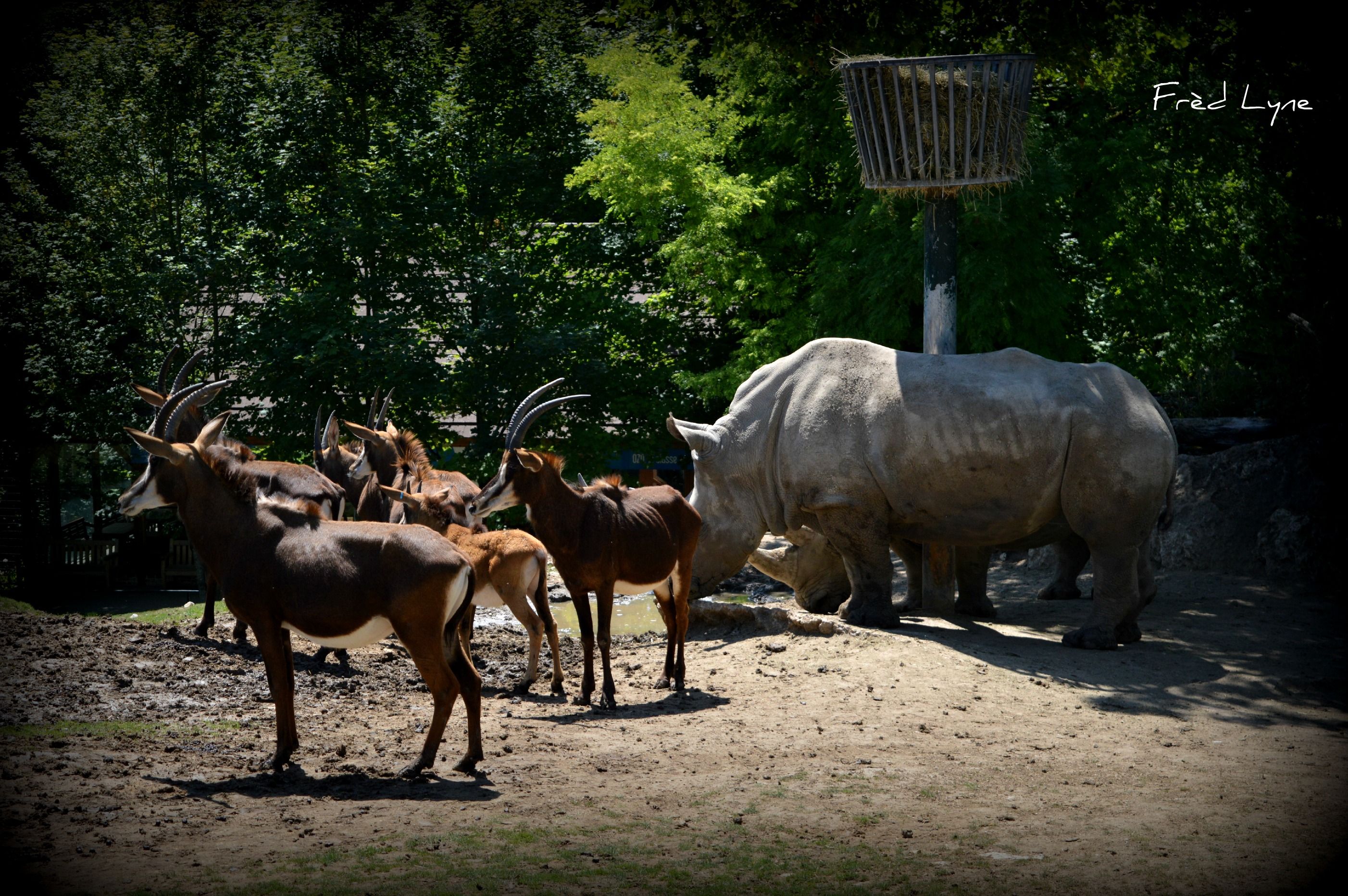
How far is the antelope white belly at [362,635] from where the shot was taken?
746 cm

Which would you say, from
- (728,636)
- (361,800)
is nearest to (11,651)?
(361,800)

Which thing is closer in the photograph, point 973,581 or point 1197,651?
point 1197,651

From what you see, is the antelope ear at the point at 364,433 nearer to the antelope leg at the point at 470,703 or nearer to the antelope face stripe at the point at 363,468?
the antelope face stripe at the point at 363,468

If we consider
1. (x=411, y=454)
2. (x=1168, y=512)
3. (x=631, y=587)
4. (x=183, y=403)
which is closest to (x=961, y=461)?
(x=1168, y=512)

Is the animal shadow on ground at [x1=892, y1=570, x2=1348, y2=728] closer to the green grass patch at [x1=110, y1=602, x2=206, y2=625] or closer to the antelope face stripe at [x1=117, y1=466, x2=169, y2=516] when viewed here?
the antelope face stripe at [x1=117, y1=466, x2=169, y2=516]

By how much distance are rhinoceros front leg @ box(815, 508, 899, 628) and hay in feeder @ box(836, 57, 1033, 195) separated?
3.43m

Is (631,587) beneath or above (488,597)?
above

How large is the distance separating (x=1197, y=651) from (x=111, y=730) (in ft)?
30.4

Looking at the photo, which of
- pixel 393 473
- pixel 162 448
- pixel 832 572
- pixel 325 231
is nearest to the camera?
pixel 162 448

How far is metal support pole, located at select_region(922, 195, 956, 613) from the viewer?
13.2 meters

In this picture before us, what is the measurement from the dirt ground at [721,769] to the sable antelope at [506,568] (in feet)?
1.74

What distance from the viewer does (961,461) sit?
11828 mm

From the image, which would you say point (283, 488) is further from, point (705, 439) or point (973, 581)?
point (973, 581)

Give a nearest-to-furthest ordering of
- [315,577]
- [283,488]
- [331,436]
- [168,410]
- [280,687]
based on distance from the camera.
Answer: [315,577], [280,687], [168,410], [283,488], [331,436]
